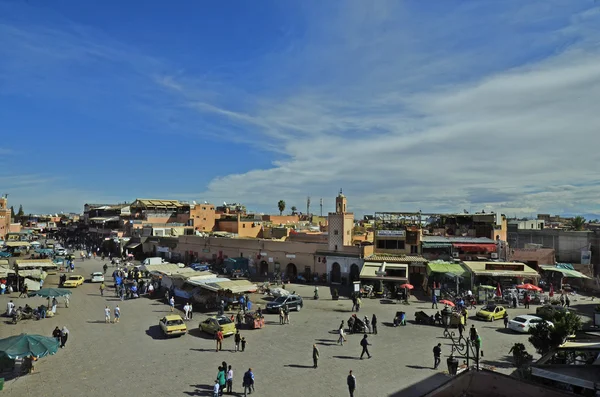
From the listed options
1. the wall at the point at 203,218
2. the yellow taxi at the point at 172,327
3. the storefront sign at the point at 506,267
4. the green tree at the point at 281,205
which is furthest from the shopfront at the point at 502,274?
the green tree at the point at 281,205

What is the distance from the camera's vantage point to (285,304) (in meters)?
26.4

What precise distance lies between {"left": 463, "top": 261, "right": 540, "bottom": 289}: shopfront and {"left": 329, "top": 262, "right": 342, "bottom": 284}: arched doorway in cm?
1075

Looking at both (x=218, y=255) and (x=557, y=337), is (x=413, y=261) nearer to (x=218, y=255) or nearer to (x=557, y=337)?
(x=557, y=337)

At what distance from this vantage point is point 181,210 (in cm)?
7562

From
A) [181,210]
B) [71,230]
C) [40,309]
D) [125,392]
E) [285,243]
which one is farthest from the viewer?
[71,230]

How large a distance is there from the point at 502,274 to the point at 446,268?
3.95 metres

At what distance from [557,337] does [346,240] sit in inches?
986

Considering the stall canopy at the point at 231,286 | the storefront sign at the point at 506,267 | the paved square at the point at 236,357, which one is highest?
the storefront sign at the point at 506,267

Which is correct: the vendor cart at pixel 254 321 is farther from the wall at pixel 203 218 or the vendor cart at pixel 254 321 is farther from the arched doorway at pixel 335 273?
the wall at pixel 203 218

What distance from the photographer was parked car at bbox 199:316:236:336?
20.9 meters

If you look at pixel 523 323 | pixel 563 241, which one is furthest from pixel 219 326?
pixel 563 241

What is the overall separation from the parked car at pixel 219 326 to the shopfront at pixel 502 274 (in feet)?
62.9

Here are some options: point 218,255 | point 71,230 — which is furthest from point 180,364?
point 71,230

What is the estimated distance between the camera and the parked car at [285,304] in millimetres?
26328
